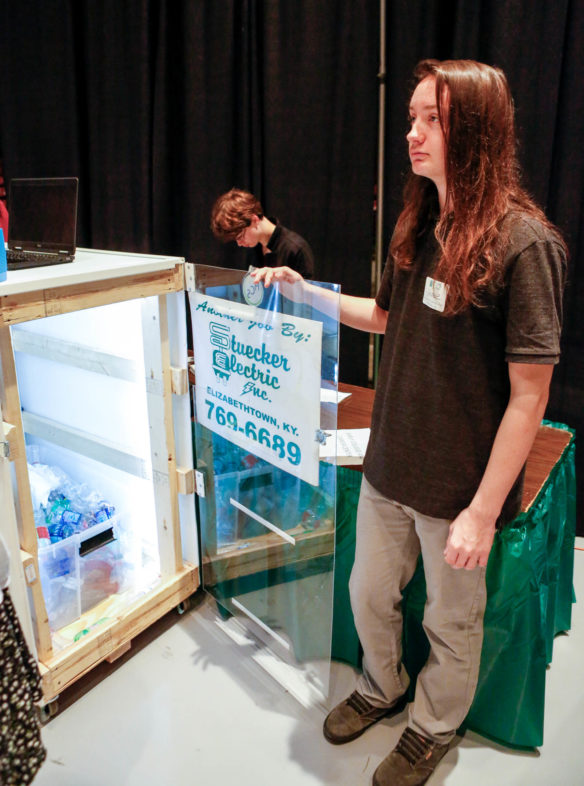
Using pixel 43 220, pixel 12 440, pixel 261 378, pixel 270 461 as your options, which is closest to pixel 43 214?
pixel 43 220

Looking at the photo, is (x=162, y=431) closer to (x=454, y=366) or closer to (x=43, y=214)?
(x=43, y=214)

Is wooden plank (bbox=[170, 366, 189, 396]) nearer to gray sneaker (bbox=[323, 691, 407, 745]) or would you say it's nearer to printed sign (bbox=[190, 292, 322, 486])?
printed sign (bbox=[190, 292, 322, 486])

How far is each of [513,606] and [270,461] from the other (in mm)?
643

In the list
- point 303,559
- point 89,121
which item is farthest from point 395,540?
point 89,121

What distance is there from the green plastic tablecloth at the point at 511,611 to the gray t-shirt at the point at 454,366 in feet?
0.52

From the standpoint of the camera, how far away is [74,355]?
1.93 meters

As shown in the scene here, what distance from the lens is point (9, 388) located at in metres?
1.36

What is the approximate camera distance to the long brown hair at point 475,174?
1049 mm

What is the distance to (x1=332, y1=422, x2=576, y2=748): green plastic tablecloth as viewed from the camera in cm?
140

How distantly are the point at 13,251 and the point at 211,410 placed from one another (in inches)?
27.5

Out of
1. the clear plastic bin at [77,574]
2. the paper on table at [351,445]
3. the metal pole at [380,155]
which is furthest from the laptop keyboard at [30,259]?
the metal pole at [380,155]

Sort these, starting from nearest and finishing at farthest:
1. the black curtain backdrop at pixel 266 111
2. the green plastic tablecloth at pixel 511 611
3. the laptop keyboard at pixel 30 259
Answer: the green plastic tablecloth at pixel 511 611, the laptop keyboard at pixel 30 259, the black curtain backdrop at pixel 266 111

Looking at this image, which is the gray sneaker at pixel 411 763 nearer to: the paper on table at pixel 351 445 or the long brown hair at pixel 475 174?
the paper on table at pixel 351 445

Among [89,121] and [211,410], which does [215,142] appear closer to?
[89,121]
